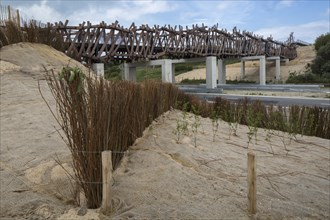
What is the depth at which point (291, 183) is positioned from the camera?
4.82m

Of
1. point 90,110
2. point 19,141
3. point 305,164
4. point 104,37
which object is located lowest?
point 305,164

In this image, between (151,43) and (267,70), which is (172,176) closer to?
(151,43)

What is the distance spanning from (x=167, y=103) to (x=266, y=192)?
4770 mm

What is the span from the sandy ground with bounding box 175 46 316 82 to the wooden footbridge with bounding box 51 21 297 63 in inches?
311

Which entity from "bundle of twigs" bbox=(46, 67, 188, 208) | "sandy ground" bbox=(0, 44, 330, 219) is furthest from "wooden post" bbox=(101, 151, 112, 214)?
"bundle of twigs" bbox=(46, 67, 188, 208)

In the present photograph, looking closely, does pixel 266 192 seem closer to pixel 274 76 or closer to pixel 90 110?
pixel 90 110

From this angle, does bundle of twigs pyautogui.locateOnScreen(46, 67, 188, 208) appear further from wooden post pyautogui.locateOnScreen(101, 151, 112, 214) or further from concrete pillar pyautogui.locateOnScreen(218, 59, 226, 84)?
concrete pillar pyautogui.locateOnScreen(218, 59, 226, 84)

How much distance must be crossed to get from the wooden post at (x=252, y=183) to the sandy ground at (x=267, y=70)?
50.1 meters

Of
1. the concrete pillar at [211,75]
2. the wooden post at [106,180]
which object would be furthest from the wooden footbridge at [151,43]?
the wooden post at [106,180]

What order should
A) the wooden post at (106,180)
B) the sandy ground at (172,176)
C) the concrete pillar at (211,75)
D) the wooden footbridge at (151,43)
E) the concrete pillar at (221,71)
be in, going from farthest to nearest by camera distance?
the concrete pillar at (221,71) < the concrete pillar at (211,75) < the wooden footbridge at (151,43) < the sandy ground at (172,176) < the wooden post at (106,180)

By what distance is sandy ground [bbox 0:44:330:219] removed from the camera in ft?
12.0

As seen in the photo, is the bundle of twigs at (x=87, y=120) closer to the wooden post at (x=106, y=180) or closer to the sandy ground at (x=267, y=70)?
the wooden post at (x=106, y=180)

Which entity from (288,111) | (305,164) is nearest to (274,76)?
(288,111)

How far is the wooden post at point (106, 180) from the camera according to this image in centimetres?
328
